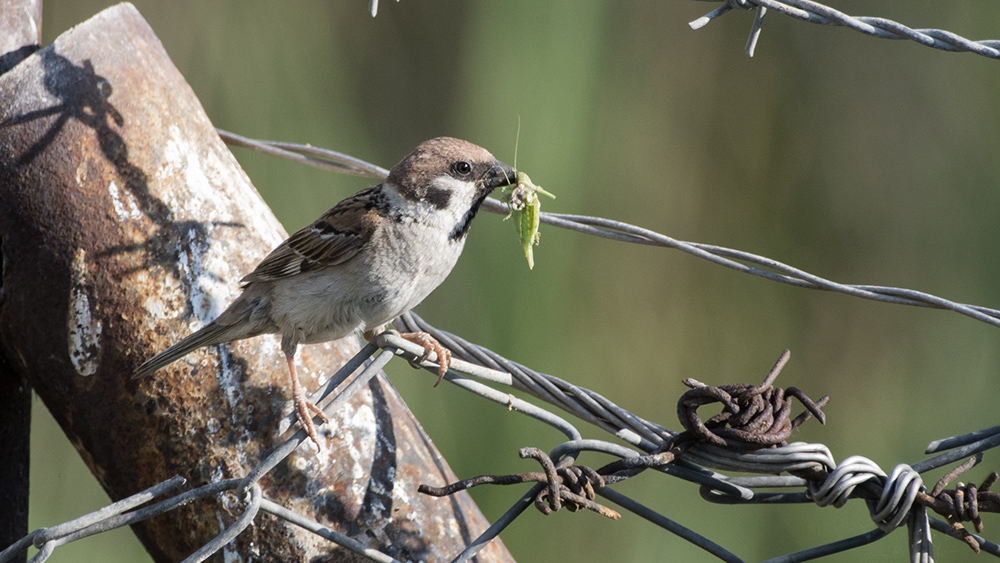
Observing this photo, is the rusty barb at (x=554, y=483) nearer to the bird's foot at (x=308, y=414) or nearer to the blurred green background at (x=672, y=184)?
the bird's foot at (x=308, y=414)

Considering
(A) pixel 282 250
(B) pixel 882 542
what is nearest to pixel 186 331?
(A) pixel 282 250

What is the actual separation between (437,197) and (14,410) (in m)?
0.96

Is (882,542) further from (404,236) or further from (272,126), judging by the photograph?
(272,126)

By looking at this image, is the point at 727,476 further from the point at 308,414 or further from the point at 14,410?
the point at 14,410

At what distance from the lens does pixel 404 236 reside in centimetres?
191

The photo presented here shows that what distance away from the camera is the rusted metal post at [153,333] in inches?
52.6

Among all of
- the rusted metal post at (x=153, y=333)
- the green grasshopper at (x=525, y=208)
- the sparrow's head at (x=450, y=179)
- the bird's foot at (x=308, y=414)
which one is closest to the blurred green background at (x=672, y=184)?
the sparrow's head at (x=450, y=179)

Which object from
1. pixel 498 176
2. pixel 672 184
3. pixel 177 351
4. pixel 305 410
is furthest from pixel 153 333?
pixel 672 184

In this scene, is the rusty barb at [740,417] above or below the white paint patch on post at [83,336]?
below

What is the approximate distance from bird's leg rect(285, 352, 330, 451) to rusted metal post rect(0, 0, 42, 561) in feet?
1.88

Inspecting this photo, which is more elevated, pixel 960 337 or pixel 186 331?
pixel 186 331

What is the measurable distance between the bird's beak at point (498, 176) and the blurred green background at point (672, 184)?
81 cm

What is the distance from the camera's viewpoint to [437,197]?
196 cm

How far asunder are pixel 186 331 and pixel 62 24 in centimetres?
229
